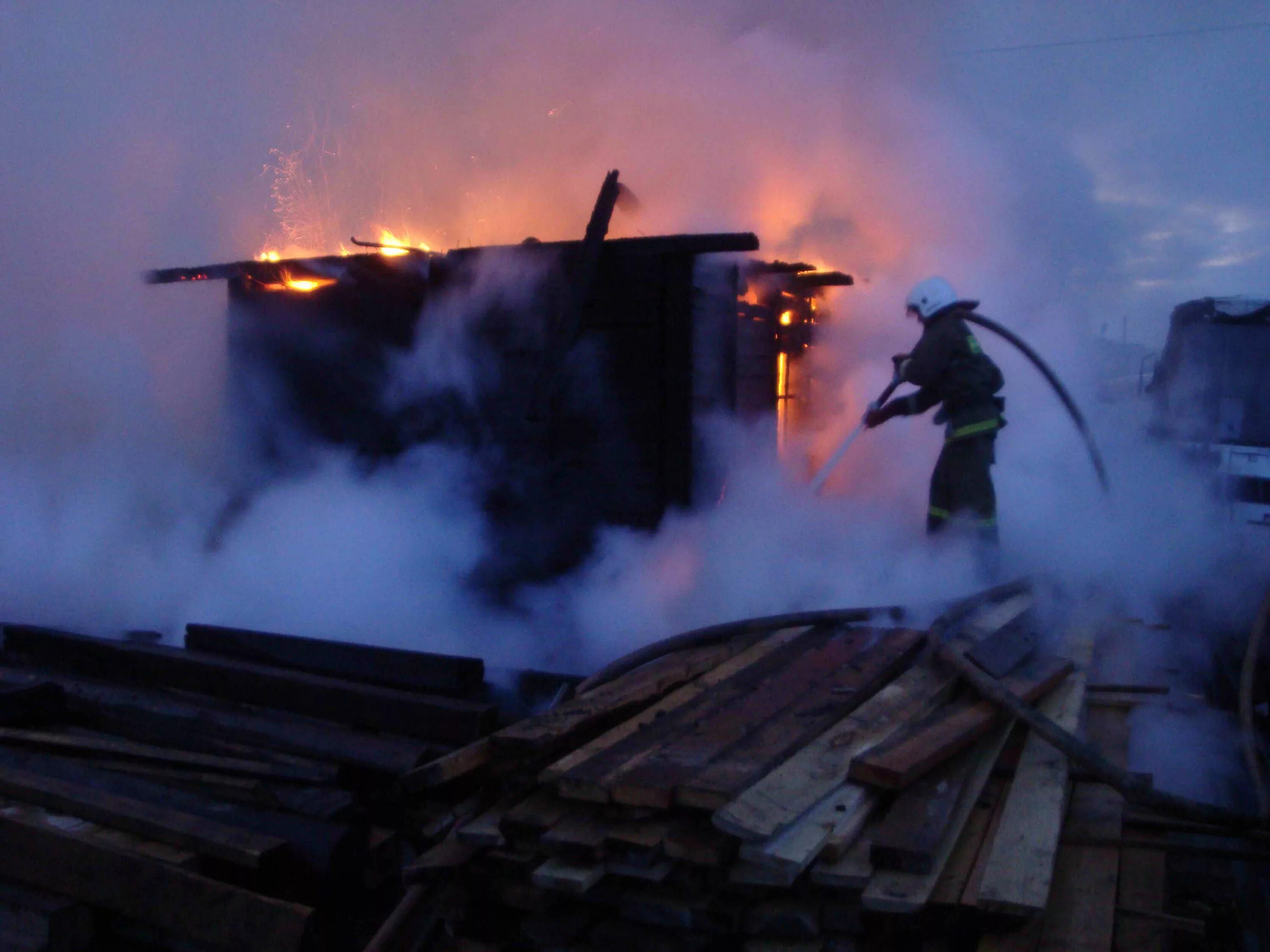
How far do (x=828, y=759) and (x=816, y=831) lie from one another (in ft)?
1.51

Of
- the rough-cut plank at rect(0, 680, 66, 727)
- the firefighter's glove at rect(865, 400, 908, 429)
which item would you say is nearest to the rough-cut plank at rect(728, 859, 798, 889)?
the rough-cut plank at rect(0, 680, 66, 727)

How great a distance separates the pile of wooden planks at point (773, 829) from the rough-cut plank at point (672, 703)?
0.04ft

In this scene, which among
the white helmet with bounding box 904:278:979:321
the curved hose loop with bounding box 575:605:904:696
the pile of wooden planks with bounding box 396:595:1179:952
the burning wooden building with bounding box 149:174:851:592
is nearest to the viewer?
the pile of wooden planks with bounding box 396:595:1179:952

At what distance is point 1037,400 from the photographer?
9586 mm

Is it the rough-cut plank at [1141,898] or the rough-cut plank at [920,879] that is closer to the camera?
the rough-cut plank at [920,879]

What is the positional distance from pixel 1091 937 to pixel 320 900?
245cm

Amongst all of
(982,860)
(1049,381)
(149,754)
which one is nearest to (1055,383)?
(1049,381)

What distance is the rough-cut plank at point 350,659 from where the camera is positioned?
14.7ft

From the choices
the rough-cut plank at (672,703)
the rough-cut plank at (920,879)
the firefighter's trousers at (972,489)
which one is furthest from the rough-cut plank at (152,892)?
the firefighter's trousers at (972,489)

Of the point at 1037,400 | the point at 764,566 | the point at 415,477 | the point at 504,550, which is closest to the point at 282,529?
the point at 415,477

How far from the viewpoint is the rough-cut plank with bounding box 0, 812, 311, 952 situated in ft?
9.77

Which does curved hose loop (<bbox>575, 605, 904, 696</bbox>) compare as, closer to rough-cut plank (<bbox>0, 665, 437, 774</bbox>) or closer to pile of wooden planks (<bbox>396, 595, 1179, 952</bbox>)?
pile of wooden planks (<bbox>396, 595, 1179, 952</bbox>)

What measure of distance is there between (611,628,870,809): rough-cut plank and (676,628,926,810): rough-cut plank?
28 millimetres

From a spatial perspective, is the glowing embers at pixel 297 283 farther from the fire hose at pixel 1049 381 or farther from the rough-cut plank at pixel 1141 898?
the rough-cut plank at pixel 1141 898
